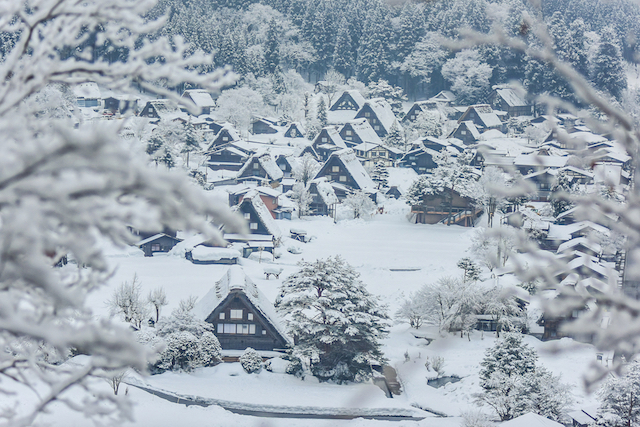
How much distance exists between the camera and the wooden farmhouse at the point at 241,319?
17391 millimetres

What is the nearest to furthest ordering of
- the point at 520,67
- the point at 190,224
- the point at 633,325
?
the point at 190,224 → the point at 633,325 → the point at 520,67

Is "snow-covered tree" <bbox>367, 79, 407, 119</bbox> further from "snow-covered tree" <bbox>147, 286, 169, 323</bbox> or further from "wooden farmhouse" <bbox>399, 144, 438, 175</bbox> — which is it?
"snow-covered tree" <bbox>147, 286, 169, 323</bbox>

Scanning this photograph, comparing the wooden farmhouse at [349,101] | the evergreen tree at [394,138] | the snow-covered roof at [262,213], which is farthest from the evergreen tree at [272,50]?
the snow-covered roof at [262,213]

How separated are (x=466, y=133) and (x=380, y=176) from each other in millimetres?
11156

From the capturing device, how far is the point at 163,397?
47.6 feet

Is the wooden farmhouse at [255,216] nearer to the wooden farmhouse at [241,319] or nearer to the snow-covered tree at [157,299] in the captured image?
the snow-covered tree at [157,299]

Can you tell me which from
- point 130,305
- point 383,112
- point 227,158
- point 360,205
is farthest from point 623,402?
point 383,112

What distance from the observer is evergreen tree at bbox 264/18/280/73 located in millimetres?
55987

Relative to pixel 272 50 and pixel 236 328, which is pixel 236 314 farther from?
pixel 272 50

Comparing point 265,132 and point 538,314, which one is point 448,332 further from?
point 265,132

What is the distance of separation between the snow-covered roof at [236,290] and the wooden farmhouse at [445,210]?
14.8m

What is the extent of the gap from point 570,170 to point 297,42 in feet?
130

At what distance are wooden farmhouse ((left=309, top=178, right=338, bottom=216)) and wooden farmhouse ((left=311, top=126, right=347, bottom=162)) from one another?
30.4 ft

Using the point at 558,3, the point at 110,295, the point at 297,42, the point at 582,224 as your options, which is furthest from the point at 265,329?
the point at 558,3
